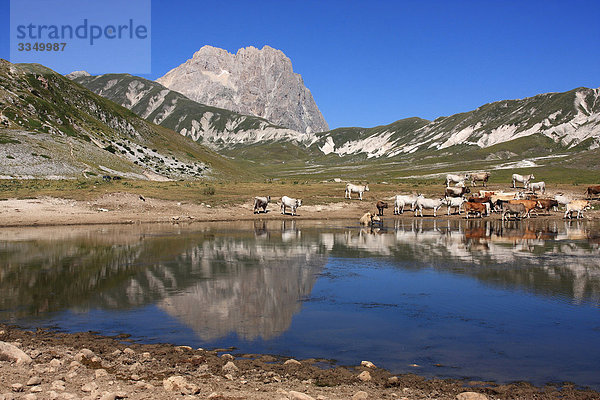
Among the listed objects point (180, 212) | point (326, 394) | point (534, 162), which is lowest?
point (326, 394)

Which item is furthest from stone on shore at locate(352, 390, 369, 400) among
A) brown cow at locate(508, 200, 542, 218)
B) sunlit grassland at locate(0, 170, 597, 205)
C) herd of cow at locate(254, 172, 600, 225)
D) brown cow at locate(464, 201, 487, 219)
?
brown cow at locate(508, 200, 542, 218)

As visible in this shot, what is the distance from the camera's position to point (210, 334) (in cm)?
1320

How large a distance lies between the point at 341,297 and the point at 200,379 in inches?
335

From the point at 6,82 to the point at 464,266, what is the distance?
99074mm

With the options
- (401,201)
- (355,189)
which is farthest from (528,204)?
(355,189)

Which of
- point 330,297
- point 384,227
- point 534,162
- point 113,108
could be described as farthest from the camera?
point 534,162

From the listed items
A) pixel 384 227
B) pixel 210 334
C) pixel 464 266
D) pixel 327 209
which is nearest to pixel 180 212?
pixel 327 209

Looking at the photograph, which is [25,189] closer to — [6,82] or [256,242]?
[256,242]

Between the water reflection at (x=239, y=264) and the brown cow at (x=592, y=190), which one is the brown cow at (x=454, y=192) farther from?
the water reflection at (x=239, y=264)

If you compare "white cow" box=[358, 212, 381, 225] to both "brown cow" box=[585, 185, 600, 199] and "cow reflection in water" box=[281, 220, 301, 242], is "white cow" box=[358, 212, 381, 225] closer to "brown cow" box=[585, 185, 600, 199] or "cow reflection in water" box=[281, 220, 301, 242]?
"cow reflection in water" box=[281, 220, 301, 242]

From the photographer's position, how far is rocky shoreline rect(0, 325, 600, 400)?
29.4ft

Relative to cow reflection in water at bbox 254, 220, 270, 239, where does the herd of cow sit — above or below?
above

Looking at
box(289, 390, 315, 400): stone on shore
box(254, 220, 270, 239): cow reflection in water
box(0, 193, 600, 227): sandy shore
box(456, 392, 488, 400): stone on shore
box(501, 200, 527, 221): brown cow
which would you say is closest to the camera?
box(289, 390, 315, 400): stone on shore

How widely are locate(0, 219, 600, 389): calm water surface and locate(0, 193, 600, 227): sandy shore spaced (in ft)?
35.2
